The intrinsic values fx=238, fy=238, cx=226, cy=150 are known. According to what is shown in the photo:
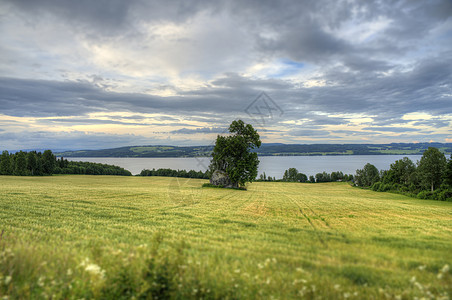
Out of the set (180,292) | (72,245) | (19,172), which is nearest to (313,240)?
(180,292)

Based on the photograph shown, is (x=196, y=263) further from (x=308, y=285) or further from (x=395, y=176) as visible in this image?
(x=395, y=176)

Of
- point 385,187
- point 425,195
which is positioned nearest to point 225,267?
point 425,195

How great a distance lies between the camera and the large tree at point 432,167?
42.4 metres

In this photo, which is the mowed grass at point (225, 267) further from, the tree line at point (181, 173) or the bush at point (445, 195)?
the tree line at point (181, 173)

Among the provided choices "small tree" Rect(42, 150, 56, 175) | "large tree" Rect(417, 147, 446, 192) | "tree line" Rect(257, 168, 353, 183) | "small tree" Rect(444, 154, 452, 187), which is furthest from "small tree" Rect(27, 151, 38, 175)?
"small tree" Rect(444, 154, 452, 187)

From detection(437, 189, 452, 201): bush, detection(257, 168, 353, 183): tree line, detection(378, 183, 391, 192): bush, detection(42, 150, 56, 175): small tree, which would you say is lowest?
detection(257, 168, 353, 183): tree line

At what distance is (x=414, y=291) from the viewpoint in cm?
436

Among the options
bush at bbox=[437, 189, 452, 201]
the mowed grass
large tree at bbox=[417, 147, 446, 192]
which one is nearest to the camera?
the mowed grass

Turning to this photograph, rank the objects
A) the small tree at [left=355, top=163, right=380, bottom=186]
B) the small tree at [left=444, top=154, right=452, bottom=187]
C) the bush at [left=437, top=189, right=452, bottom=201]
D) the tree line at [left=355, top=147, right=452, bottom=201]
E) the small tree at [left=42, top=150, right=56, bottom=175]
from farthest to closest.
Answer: the small tree at [left=355, top=163, right=380, bottom=186]
the small tree at [left=42, top=150, right=56, bottom=175]
the tree line at [left=355, top=147, right=452, bottom=201]
the small tree at [left=444, top=154, right=452, bottom=187]
the bush at [left=437, top=189, right=452, bottom=201]

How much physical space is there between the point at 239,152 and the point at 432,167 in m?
35.0

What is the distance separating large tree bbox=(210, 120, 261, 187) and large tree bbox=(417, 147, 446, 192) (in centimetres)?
3100

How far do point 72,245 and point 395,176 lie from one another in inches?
2842

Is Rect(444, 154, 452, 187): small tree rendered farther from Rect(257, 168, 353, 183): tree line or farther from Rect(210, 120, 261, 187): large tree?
Rect(257, 168, 353, 183): tree line

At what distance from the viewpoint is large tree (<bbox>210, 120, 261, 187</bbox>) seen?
134 feet
